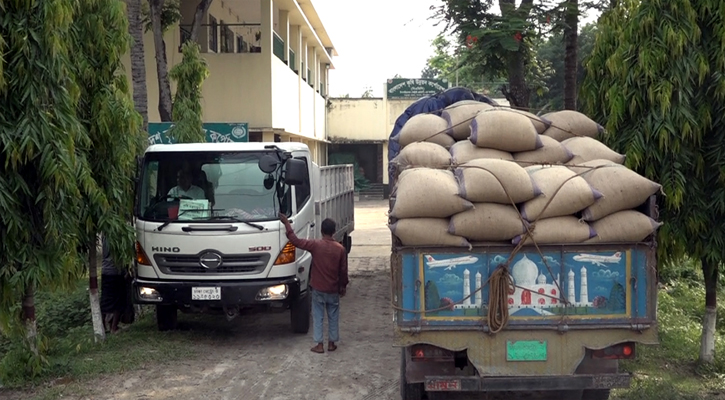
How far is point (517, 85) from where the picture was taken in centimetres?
1287

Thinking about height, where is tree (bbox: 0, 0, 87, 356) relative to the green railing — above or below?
below

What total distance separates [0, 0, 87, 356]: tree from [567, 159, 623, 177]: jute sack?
4290 mm

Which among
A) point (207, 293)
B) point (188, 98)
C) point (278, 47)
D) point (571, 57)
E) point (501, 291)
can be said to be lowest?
point (207, 293)

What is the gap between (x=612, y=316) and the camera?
18.2 ft

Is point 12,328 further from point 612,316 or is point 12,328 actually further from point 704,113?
point 704,113

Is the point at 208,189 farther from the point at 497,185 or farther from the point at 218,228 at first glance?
the point at 497,185

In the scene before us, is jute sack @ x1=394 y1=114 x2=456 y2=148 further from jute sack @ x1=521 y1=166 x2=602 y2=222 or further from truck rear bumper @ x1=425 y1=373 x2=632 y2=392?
truck rear bumper @ x1=425 y1=373 x2=632 y2=392

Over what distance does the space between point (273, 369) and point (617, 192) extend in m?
3.88

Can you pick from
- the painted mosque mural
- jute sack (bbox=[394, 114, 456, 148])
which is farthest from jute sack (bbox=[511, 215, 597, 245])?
jute sack (bbox=[394, 114, 456, 148])

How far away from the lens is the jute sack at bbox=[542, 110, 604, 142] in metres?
7.48

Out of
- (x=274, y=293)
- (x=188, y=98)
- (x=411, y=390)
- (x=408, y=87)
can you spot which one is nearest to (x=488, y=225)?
(x=411, y=390)

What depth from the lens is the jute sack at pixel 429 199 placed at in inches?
219

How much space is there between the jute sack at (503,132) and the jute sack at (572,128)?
97 cm

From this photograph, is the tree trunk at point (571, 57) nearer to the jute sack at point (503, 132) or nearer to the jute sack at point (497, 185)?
the jute sack at point (503, 132)
